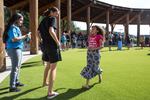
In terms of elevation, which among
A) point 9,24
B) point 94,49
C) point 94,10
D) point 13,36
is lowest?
point 94,49

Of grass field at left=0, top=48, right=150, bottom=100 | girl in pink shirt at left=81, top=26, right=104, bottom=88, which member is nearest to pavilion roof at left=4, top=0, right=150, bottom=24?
grass field at left=0, top=48, right=150, bottom=100

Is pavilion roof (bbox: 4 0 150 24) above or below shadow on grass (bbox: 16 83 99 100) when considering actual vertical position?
above

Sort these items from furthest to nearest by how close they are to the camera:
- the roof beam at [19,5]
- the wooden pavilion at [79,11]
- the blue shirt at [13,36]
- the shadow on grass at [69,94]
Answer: the roof beam at [19,5]
the wooden pavilion at [79,11]
the blue shirt at [13,36]
the shadow on grass at [69,94]

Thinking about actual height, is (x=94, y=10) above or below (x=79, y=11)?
above

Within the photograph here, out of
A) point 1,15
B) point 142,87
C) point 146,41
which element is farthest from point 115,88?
point 146,41

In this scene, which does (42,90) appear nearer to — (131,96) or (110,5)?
(131,96)

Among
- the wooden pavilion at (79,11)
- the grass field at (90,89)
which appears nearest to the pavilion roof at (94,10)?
the wooden pavilion at (79,11)

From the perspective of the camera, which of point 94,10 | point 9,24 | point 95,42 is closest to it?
point 9,24

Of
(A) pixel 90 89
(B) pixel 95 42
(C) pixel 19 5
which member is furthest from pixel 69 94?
(C) pixel 19 5

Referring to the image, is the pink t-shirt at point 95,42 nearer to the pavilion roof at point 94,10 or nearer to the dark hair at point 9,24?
the dark hair at point 9,24

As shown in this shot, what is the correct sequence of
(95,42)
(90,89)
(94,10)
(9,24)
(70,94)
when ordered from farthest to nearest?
(94,10) < (95,42) < (90,89) < (9,24) < (70,94)

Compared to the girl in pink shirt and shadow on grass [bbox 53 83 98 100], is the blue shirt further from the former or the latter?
the girl in pink shirt

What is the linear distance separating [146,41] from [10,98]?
117 feet

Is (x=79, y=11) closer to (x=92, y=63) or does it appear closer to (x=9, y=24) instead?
(x=92, y=63)
